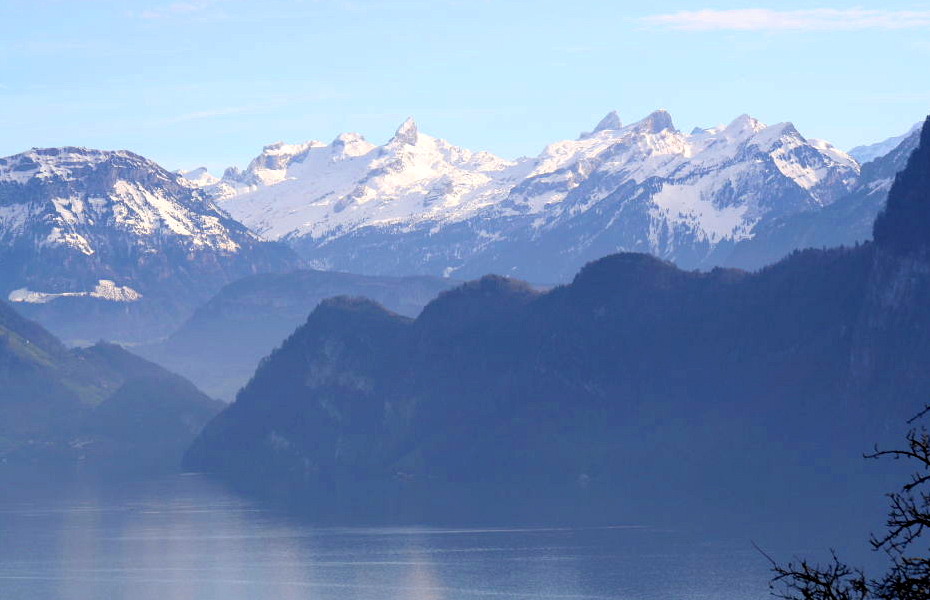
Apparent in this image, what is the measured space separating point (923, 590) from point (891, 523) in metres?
2.04

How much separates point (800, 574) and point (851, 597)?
2799mm

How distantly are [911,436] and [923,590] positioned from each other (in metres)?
4.66

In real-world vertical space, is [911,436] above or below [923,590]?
above

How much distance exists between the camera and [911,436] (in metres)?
54.6

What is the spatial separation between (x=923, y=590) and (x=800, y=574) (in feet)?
11.2

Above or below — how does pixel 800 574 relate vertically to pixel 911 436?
below

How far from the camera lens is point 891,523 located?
53.0m

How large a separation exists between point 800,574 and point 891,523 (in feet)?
9.83

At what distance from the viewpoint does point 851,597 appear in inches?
2148

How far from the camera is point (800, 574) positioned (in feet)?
173

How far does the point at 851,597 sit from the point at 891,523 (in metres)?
2.90
